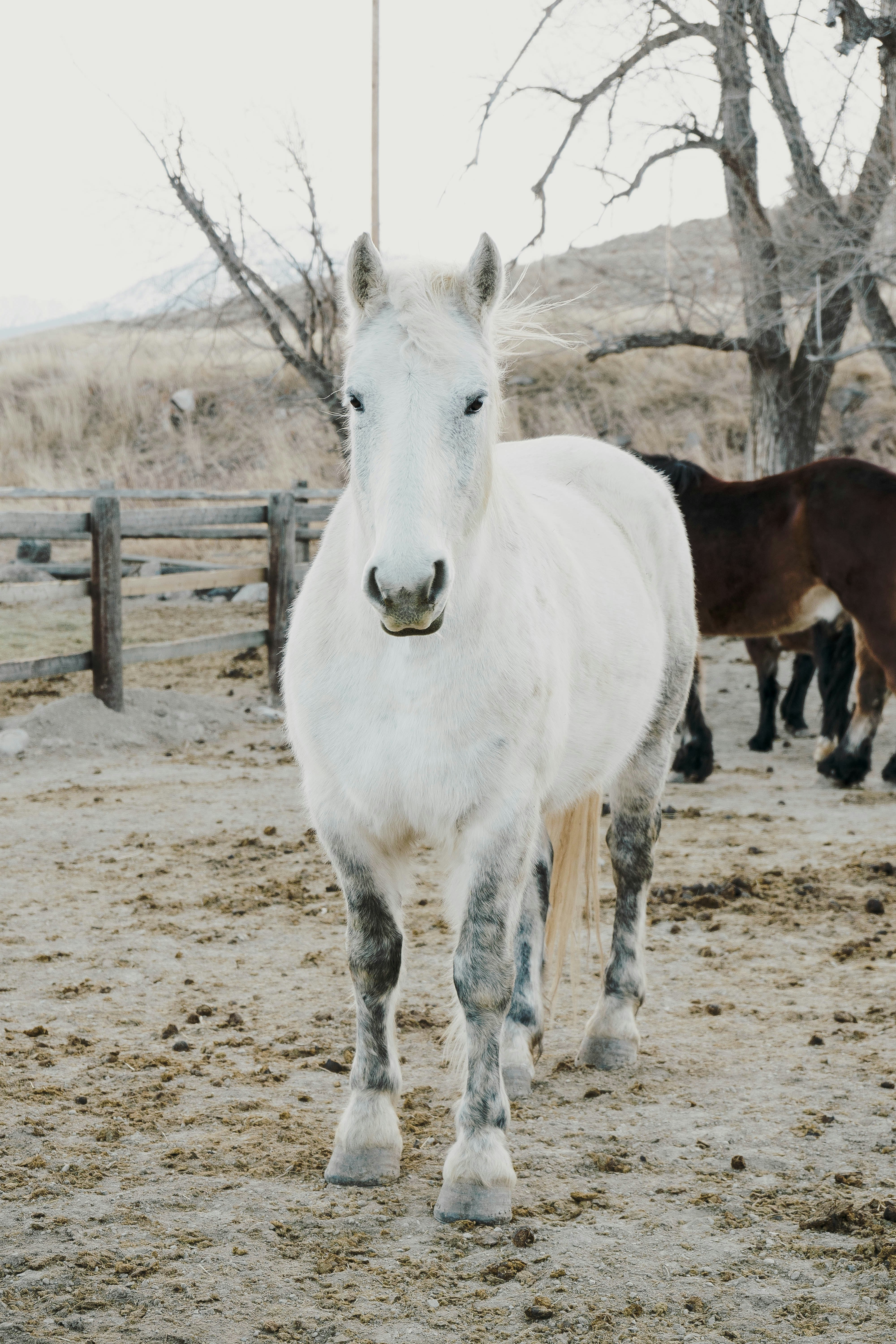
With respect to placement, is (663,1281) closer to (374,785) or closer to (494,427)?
(374,785)

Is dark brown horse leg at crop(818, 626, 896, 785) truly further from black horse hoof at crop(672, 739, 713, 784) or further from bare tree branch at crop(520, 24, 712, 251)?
bare tree branch at crop(520, 24, 712, 251)

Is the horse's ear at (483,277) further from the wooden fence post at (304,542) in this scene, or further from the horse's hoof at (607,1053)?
the wooden fence post at (304,542)

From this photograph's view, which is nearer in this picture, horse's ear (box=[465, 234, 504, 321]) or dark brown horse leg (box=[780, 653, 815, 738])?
horse's ear (box=[465, 234, 504, 321])

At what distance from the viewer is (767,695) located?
305 inches

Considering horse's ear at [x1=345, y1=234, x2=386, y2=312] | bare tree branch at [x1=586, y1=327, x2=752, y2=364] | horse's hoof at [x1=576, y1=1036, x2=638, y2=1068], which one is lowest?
horse's hoof at [x1=576, y1=1036, x2=638, y2=1068]

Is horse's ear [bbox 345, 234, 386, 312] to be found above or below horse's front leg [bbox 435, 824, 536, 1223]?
above

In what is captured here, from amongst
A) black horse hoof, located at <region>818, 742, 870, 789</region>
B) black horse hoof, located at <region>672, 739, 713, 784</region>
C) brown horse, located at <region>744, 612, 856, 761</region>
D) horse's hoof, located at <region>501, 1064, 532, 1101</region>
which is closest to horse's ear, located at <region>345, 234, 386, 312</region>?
horse's hoof, located at <region>501, 1064, 532, 1101</region>

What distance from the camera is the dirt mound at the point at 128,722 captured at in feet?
24.6

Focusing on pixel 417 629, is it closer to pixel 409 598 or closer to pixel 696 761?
pixel 409 598

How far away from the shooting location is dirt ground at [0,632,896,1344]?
2.09m

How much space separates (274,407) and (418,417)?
18.6 metres

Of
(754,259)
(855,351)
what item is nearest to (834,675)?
(855,351)

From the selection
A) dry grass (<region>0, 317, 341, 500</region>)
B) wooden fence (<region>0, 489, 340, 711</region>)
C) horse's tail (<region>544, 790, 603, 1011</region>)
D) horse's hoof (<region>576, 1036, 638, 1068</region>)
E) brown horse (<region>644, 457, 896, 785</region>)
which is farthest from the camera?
dry grass (<region>0, 317, 341, 500</region>)

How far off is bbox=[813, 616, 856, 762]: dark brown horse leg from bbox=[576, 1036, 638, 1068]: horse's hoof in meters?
4.07
